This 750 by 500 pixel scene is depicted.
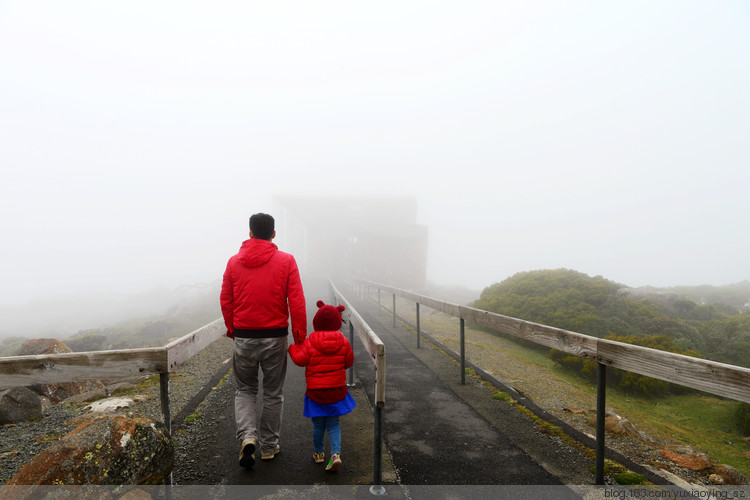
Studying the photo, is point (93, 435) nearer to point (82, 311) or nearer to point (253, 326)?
point (253, 326)

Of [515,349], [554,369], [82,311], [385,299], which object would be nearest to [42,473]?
[554,369]

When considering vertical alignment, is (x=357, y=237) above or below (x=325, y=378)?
above

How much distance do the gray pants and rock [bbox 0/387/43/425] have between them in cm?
304

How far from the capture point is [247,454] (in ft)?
10.3

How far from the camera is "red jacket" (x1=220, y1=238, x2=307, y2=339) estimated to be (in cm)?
331

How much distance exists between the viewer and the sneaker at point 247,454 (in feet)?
10.2

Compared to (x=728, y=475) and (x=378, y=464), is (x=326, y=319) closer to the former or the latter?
(x=378, y=464)

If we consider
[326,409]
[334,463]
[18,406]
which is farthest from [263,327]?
[18,406]

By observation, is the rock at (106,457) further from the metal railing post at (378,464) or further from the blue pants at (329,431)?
the metal railing post at (378,464)

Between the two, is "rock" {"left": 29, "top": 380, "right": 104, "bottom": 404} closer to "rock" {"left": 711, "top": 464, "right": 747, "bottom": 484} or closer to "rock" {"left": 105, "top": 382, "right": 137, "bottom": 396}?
"rock" {"left": 105, "top": 382, "right": 137, "bottom": 396}

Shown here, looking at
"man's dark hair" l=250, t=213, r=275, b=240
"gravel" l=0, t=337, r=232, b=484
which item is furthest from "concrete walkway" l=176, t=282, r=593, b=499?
"man's dark hair" l=250, t=213, r=275, b=240

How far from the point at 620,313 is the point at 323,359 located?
9303mm

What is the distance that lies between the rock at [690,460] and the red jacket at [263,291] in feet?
11.3

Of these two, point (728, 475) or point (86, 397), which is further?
point (86, 397)
